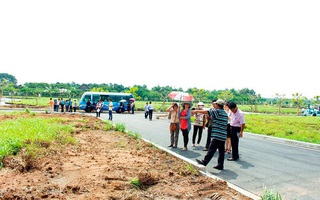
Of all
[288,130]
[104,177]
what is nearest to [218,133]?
[104,177]

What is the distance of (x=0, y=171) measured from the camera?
5.78 m

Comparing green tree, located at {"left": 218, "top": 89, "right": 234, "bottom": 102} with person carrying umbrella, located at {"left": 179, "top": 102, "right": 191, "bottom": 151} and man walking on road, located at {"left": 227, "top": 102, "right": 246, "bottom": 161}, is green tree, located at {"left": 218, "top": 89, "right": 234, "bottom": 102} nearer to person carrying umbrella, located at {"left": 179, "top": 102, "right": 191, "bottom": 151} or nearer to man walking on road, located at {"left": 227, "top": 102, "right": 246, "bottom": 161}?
person carrying umbrella, located at {"left": 179, "top": 102, "right": 191, "bottom": 151}

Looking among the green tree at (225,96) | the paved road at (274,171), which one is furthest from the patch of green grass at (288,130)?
the green tree at (225,96)

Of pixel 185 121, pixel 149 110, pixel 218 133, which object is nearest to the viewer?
pixel 218 133

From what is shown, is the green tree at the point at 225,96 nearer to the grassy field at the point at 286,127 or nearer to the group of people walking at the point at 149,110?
the grassy field at the point at 286,127

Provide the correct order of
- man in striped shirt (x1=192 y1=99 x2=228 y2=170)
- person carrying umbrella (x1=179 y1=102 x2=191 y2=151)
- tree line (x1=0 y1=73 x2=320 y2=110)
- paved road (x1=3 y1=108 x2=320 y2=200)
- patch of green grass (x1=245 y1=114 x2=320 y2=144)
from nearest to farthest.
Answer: paved road (x1=3 y1=108 x2=320 y2=200) < man in striped shirt (x1=192 y1=99 x2=228 y2=170) < person carrying umbrella (x1=179 y1=102 x2=191 y2=151) < patch of green grass (x1=245 y1=114 x2=320 y2=144) < tree line (x1=0 y1=73 x2=320 y2=110)

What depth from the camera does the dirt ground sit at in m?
4.71

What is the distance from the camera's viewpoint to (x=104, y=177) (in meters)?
5.55

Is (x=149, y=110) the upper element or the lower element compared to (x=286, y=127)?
upper

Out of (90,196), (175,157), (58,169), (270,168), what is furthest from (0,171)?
(270,168)

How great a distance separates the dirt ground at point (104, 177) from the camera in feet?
15.4

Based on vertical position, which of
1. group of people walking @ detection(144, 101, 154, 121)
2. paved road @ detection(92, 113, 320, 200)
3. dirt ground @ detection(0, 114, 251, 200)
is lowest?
paved road @ detection(92, 113, 320, 200)

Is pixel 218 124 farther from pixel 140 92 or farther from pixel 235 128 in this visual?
pixel 140 92

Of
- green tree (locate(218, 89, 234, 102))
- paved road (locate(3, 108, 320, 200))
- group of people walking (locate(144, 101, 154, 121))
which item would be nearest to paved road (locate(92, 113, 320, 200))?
paved road (locate(3, 108, 320, 200))
